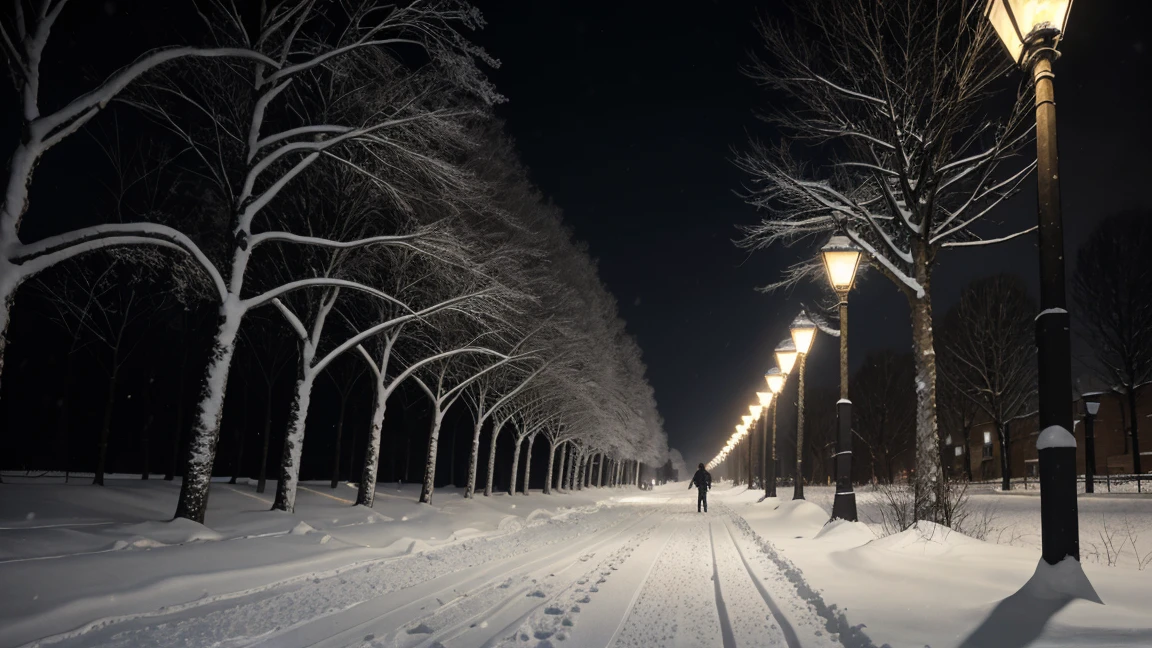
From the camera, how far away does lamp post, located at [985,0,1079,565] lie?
207 inches

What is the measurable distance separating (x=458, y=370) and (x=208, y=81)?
51.4 feet

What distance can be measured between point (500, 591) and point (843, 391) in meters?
8.65

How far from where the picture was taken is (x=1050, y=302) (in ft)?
18.2

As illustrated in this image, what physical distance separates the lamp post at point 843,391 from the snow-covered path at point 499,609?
11.1ft

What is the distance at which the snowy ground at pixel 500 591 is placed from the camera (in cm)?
557

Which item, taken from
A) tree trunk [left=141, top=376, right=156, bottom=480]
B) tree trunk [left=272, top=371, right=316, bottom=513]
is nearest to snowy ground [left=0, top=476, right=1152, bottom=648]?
tree trunk [left=272, top=371, right=316, bottom=513]

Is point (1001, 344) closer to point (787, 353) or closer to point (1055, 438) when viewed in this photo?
point (787, 353)

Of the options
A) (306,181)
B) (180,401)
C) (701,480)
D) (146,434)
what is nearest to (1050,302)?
(306,181)

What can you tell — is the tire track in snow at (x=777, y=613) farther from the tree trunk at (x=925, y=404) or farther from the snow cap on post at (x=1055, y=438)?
the tree trunk at (x=925, y=404)

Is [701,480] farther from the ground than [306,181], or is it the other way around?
[306,181]

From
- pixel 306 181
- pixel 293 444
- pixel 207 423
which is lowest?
pixel 293 444

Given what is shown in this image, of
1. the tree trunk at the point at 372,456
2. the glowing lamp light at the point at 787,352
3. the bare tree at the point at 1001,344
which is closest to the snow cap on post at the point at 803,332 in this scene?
the glowing lamp light at the point at 787,352

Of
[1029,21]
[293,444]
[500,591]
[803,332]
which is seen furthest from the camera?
[803,332]

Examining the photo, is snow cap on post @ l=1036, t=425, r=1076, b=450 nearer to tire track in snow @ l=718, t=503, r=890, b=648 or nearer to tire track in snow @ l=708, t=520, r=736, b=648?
tire track in snow @ l=718, t=503, r=890, b=648
